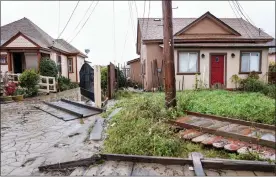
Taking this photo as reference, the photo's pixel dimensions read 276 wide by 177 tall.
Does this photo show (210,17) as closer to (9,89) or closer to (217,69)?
(217,69)

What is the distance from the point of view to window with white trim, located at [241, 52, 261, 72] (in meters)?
14.2

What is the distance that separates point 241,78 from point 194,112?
912cm

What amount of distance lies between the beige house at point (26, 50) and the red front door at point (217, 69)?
1144cm

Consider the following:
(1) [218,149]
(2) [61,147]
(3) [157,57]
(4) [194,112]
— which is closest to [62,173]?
→ (2) [61,147]

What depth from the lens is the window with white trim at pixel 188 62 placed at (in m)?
14.0

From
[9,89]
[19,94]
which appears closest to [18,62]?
[19,94]

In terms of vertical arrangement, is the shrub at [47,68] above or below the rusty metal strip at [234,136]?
above

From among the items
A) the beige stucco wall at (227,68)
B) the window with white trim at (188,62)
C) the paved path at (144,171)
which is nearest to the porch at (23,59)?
the window with white trim at (188,62)

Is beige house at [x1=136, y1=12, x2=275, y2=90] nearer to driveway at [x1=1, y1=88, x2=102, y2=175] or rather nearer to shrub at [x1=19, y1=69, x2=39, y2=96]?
shrub at [x1=19, y1=69, x2=39, y2=96]

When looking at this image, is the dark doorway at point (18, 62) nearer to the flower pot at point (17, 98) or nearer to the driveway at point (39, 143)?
the flower pot at point (17, 98)

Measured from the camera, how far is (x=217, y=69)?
46.9ft

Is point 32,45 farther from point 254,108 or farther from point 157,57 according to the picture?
point 254,108

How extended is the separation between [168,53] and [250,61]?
32.1 feet

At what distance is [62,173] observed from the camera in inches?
138
